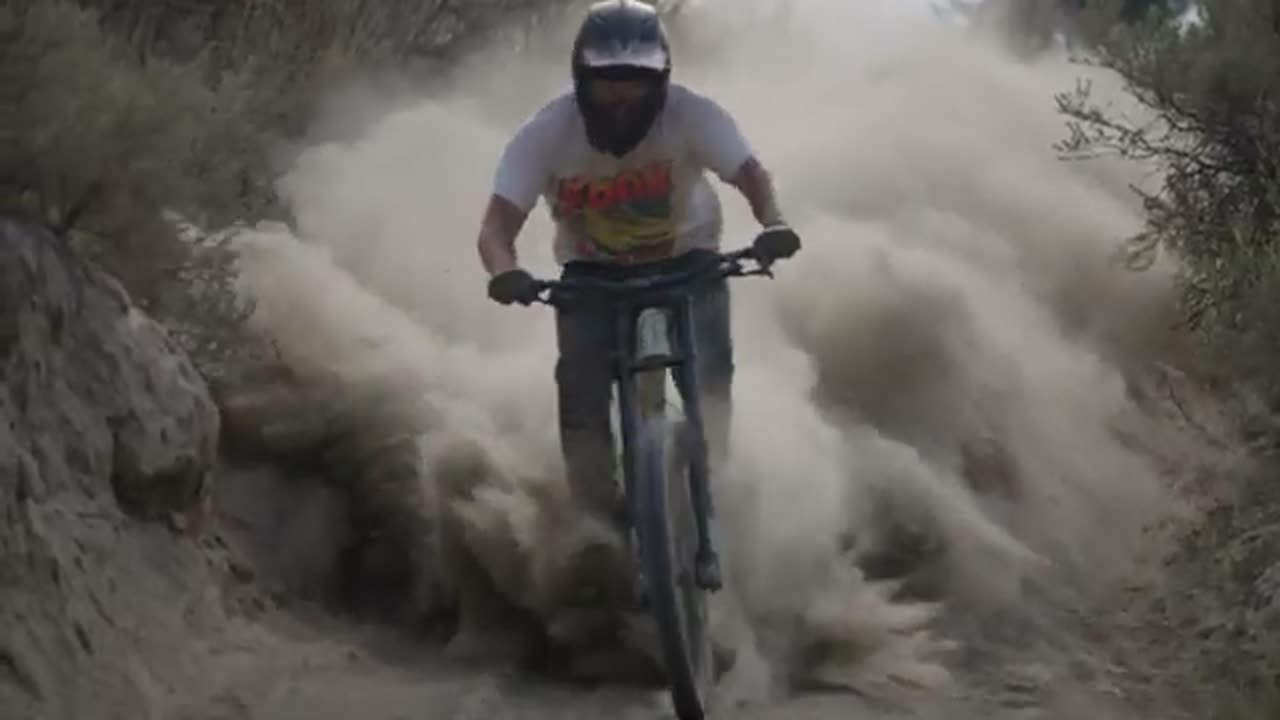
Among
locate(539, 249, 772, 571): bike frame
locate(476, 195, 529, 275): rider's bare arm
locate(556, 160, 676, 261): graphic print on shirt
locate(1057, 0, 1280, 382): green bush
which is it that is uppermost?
locate(1057, 0, 1280, 382): green bush

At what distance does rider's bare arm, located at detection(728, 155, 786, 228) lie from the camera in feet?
20.5

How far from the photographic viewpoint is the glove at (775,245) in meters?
5.86

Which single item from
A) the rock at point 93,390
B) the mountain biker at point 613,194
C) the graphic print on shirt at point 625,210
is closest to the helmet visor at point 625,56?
the mountain biker at point 613,194

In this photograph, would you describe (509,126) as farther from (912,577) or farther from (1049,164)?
(912,577)

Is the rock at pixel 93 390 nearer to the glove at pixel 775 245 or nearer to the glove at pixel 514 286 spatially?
the glove at pixel 514 286

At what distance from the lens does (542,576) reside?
6.82 metres

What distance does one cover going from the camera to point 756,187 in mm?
6277

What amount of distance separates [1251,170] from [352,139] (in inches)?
217

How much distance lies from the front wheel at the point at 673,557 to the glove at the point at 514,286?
493 mm

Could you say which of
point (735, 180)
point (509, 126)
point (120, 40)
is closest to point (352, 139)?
point (509, 126)

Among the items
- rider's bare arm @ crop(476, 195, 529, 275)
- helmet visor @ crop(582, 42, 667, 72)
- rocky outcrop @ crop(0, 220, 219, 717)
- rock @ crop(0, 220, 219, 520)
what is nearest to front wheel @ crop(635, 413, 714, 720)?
rider's bare arm @ crop(476, 195, 529, 275)

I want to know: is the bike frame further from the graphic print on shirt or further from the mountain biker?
the graphic print on shirt

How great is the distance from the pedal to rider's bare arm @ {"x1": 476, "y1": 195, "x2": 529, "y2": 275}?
1006 millimetres

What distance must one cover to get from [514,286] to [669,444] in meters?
0.64
